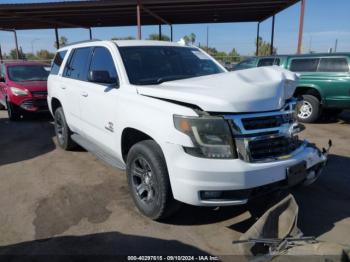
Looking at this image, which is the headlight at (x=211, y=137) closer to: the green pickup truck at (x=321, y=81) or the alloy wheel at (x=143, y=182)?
the alloy wheel at (x=143, y=182)

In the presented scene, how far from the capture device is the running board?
3998 mm

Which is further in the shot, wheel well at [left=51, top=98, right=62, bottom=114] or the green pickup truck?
the green pickup truck

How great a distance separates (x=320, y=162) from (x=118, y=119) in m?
2.31

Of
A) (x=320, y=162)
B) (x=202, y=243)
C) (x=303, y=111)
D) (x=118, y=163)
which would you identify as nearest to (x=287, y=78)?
(x=320, y=162)

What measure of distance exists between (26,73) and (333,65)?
902cm

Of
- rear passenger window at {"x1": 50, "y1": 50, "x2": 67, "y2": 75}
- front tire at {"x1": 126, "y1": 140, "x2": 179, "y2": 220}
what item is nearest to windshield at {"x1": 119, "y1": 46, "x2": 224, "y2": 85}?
front tire at {"x1": 126, "y1": 140, "x2": 179, "y2": 220}

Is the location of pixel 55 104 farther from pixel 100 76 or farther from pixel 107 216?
pixel 107 216

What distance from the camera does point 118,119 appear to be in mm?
3721

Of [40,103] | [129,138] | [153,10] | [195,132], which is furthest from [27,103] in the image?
[153,10]

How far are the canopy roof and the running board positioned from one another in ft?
37.2

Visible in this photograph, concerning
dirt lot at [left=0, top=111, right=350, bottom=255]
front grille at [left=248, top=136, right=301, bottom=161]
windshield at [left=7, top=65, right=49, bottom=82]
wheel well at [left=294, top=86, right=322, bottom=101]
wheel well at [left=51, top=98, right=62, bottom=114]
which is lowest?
dirt lot at [left=0, top=111, right=350, bottom=255]

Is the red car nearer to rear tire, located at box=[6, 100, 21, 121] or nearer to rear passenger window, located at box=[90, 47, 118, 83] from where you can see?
rear tire, located at box=[6, 100, 21, 121]

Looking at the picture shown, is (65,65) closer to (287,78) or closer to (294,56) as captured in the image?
(287,78)

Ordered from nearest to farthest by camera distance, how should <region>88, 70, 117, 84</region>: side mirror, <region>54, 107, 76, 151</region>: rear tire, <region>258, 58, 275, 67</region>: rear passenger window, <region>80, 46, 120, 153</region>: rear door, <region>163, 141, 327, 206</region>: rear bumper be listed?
<region>163, 141, 327, 206</region>: rear bumper, <region>88, 70, 117, 84</region>: side mirror, <region>80, 46, 120, 153</region>: rear door, <region>54, 107, 76, 151</region>: rear tire, <region>258, 58, 275, 67</region>: rear passenger window
